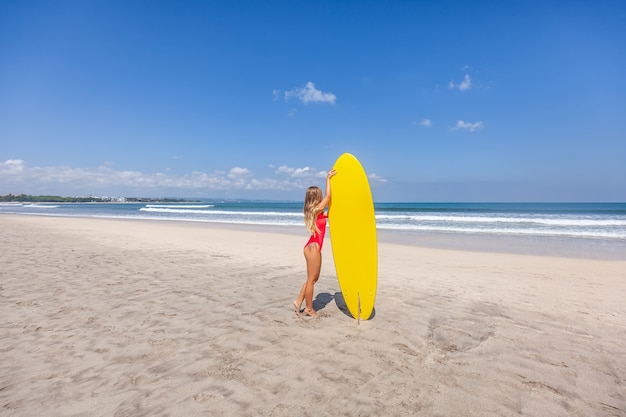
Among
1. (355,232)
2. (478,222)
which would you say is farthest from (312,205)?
(478,222)

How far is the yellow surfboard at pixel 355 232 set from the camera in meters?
3.93

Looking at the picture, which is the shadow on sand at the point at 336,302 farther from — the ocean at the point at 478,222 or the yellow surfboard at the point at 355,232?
the ocean at the point at 478,222

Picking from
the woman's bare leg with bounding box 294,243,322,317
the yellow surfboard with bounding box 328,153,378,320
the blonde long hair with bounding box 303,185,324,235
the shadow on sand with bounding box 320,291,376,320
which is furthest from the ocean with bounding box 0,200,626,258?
the blonde long hair with bounding box 303,185,324,235

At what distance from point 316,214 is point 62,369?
2866 millimetres

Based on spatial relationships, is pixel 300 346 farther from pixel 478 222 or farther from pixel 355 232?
pixel 478 222

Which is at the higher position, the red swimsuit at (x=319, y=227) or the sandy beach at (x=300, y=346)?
the red swimsuit at (x=319, y=227)

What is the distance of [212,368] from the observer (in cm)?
299

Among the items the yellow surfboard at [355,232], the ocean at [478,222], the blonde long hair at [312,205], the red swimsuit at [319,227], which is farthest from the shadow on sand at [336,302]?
the ocean at [478,222]

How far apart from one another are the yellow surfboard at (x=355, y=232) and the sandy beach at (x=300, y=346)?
0.42 metres

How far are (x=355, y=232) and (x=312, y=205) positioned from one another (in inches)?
24.1

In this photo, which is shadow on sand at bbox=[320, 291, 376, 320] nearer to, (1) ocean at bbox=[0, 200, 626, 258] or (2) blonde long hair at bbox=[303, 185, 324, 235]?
(2) blonde long hair at bbox=[303, 185, 324, 235]

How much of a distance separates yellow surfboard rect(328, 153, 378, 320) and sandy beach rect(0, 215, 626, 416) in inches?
16.4

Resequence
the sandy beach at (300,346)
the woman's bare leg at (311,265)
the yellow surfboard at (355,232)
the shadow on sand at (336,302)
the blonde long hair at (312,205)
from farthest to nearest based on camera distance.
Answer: the shadow on sand at (336,302) → the woman's bare leg at (311,265) → the blonde long hair at (312,205) → the yellow surfboard at (355,232) → the sandy beach at (300,346)

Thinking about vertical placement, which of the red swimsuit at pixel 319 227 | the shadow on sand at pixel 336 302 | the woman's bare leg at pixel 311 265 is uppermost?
the red swimsuit at pixel 319 227
